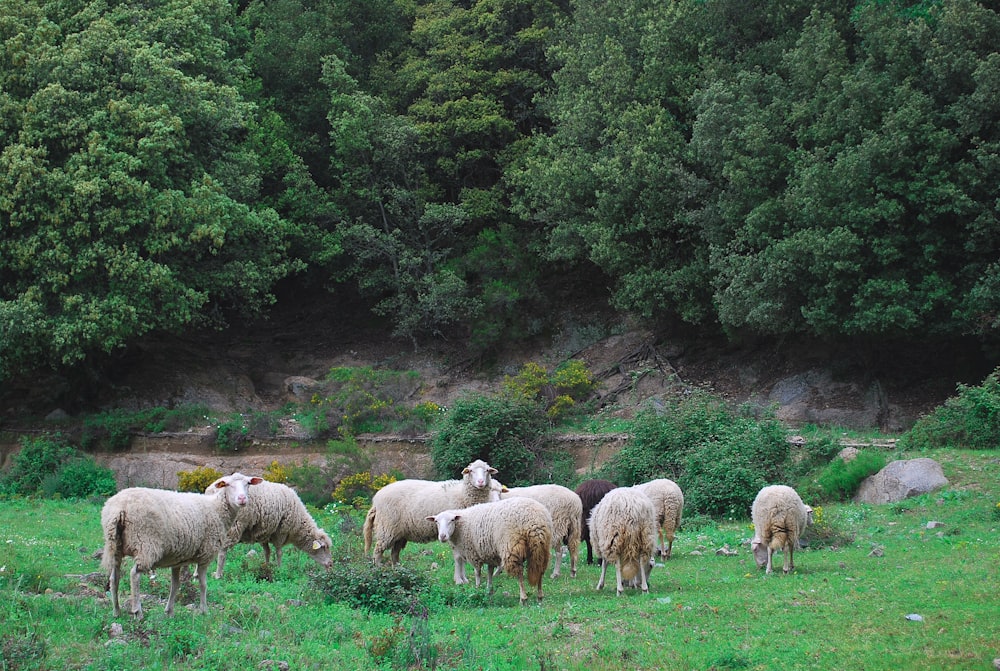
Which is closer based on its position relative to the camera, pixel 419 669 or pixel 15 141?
pixel 419 669

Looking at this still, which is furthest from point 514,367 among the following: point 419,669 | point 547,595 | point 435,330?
point 419,669

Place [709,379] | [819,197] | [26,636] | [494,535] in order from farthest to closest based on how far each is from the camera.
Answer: [709,379] < [819,197] < [494,535] < [26,636]

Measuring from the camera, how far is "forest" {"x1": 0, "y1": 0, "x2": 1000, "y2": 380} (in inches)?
955

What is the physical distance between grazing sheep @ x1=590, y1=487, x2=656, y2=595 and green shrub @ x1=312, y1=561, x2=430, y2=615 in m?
2.40

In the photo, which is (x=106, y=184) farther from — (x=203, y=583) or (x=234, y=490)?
(x=203, y=583)

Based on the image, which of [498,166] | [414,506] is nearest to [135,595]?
[414,506]

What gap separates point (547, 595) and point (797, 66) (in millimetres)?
20246

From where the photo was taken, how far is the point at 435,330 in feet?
114

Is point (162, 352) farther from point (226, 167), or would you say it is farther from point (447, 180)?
point (447, 180)

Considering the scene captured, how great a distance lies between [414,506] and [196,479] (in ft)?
45.1

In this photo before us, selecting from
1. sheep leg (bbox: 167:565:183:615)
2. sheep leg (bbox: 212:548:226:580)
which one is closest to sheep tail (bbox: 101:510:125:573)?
sheep leg (bbox: 167:565:183:615)

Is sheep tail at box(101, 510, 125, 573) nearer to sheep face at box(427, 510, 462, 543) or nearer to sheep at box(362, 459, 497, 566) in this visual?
sheep face at box(427, 510, 462, 543)

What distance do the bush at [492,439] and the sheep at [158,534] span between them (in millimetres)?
14026

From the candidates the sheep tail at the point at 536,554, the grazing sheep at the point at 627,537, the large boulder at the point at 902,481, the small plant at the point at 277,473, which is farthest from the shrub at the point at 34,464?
the large boulder at the point at 902,481
